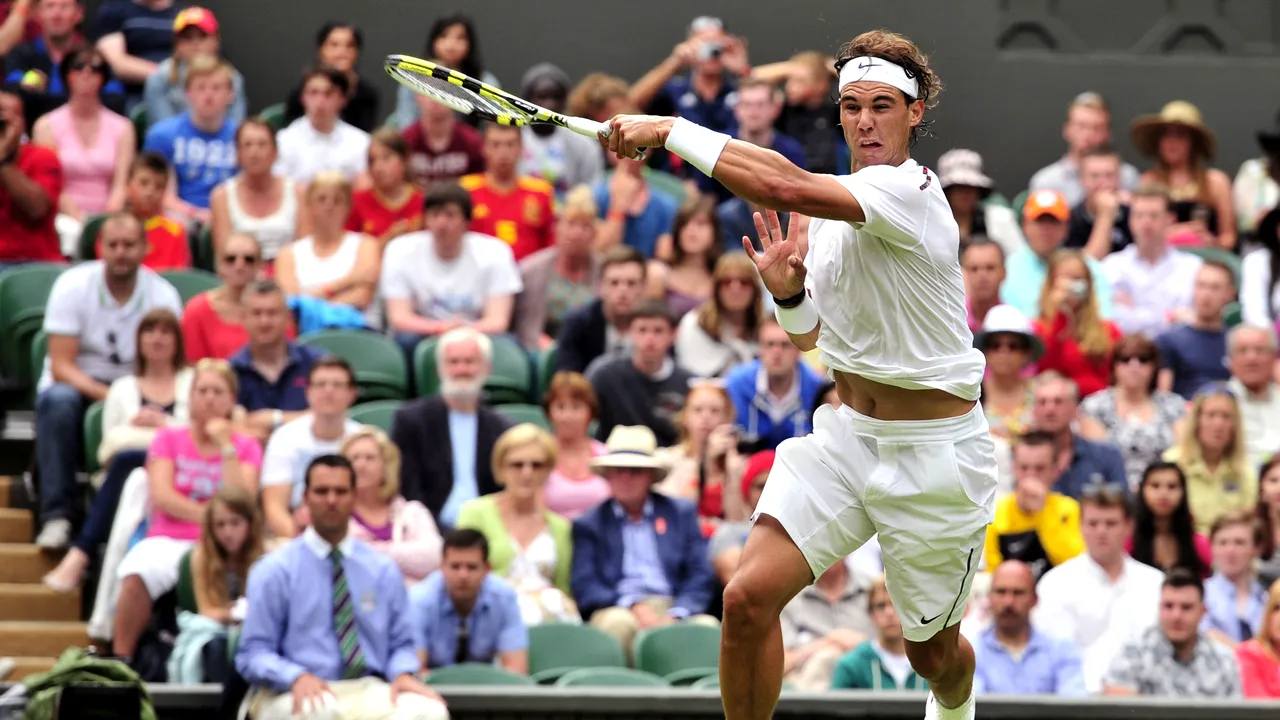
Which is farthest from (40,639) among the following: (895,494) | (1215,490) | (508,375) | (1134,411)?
(1215,490)

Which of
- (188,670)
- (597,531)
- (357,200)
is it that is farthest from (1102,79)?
(188,670)

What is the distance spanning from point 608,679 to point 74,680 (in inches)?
81.5

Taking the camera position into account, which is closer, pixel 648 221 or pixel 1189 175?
pixel 648 221

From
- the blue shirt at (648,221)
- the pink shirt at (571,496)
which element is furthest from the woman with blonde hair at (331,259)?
the pink shirt at (571,496)

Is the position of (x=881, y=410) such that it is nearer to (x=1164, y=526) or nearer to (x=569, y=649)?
(x=569, y=649)

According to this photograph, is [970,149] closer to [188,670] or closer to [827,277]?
[188,670]

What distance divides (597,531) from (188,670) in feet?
6.21

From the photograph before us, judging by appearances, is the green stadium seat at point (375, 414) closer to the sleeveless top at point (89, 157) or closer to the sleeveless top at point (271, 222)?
the sleeveless top at point (271, 222)

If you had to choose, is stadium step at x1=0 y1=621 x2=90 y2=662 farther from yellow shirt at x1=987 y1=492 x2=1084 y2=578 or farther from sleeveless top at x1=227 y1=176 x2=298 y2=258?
yellow shirt at x1=987 y1=492 x2=1084 y2=578

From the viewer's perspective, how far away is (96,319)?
31.6 ft

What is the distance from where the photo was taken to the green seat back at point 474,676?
8.09 m

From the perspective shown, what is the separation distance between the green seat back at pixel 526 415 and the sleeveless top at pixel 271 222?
5.73 feet

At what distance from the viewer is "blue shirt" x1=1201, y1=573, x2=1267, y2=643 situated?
9.07 metres

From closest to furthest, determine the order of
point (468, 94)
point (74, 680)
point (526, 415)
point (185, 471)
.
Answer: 1. point (468, 94)
2. point (74, 680)
3. point (185, 471)
4. point (526, 415)
